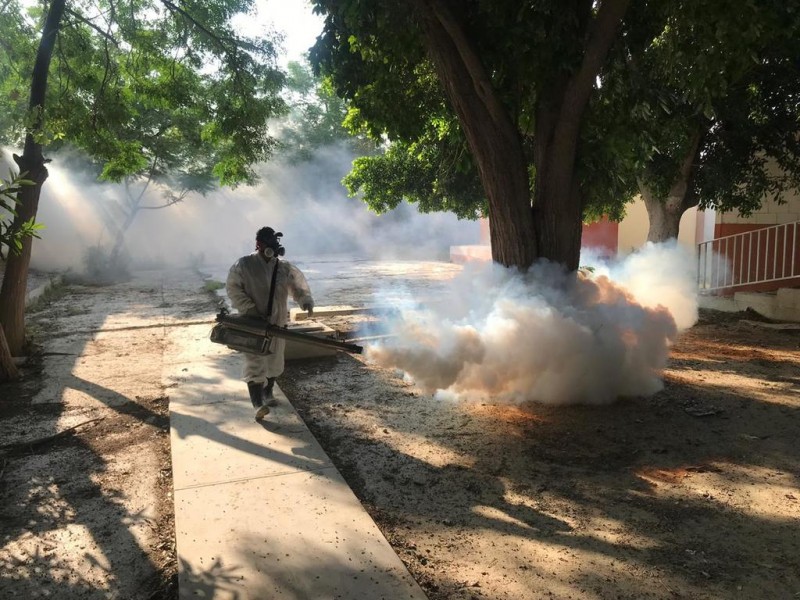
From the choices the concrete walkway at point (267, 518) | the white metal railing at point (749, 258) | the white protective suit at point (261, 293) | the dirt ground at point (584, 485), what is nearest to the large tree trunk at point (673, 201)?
the white metal railing at point (749, 258)

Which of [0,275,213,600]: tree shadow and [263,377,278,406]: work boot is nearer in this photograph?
[0,275,213,600]: tree shadow

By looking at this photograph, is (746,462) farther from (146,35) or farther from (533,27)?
(146,35)

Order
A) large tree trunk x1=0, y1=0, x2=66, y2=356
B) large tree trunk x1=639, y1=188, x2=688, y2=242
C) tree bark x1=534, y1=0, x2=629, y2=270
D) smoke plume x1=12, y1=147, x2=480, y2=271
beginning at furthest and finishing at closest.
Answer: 1. smoke plume x1=12, y1=147, x2=480, y2=271
2. large tree trunk x1=639, y1=188, x2=688, y2=242
3. large tree trunk x1=0, y1=0, x2=66, y2=356
4. tree bark x1=534, y1=0, x2=629, y2=270

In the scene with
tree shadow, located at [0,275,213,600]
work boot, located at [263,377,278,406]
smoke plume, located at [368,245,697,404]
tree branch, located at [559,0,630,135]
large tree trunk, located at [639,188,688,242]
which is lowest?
tree shadow, located at [0,275,213,600]

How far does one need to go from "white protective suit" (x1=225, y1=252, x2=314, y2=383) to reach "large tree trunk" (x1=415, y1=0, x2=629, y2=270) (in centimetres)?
230

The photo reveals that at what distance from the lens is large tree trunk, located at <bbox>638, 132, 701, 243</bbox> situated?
1003 cm

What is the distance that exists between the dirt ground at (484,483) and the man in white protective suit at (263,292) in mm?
675

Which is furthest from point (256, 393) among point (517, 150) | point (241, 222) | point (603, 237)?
point (241, 222)

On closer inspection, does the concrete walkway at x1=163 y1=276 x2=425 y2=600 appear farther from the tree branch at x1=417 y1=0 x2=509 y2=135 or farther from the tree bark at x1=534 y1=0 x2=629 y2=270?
the tree branch at x1=417 y1=0 x2=509 y2=135

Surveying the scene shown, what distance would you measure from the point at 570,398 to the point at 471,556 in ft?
9.63

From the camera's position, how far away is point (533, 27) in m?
5.55

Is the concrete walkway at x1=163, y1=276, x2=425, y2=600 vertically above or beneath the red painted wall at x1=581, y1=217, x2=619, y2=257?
beneath

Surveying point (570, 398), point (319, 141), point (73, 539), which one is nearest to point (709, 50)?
point (570, 398)

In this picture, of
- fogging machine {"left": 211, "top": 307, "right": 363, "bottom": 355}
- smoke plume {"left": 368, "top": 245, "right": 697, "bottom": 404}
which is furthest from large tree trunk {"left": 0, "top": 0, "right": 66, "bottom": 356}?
smoke plume {"left": 368, "top": 245, "right": 697, "bottom": 404}
